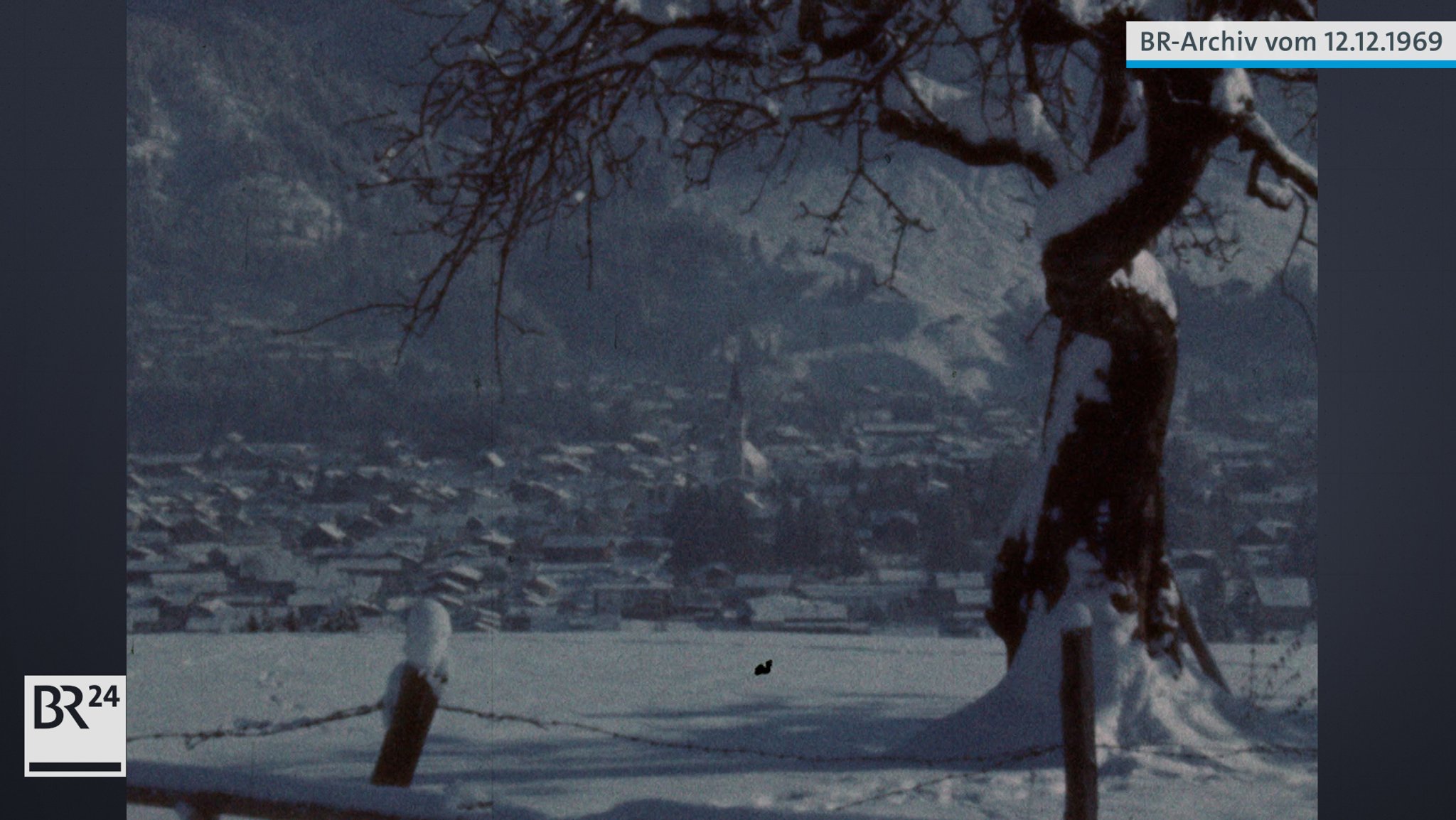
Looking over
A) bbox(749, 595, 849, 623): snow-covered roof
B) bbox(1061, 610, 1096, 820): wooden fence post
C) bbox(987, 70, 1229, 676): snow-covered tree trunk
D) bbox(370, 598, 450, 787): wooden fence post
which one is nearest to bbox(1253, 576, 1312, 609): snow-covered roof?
bbox(987, 70, 1229, 676): snow-covered tree trunk

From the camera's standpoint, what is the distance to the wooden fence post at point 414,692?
4051 millimetres

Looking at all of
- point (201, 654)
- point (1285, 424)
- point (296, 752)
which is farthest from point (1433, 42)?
point (1285, 424)

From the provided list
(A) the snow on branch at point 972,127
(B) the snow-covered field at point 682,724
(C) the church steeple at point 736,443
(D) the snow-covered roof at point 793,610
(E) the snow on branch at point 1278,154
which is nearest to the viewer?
(B) the snow-covered field at point 682,724

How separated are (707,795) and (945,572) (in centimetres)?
868

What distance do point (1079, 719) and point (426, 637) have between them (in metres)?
2.08

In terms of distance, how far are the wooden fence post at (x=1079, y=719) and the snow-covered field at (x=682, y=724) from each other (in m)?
0.71

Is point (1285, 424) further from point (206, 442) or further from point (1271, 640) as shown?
point (206, 442)

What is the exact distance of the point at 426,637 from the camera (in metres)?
4.05

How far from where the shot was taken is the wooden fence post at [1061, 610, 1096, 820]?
4098mm

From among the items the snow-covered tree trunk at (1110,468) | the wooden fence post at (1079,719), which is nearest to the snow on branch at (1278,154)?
the snow-covered tree trunk at (1110,468)

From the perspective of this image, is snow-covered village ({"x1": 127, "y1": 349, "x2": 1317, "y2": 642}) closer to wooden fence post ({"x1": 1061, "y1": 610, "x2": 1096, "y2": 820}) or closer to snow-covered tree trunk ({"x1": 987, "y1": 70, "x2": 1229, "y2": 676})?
snow-covered tree trunk ({"x1": 987, "y1": 70, "x2": 1229, "y2": 676})

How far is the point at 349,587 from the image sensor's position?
13727mm

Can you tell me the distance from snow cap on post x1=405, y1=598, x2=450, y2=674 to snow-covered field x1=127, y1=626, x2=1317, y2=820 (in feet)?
1.72

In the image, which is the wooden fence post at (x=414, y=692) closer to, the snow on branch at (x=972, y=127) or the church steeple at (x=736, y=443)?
Answer: the snow on branch at (x=972, y=127)
